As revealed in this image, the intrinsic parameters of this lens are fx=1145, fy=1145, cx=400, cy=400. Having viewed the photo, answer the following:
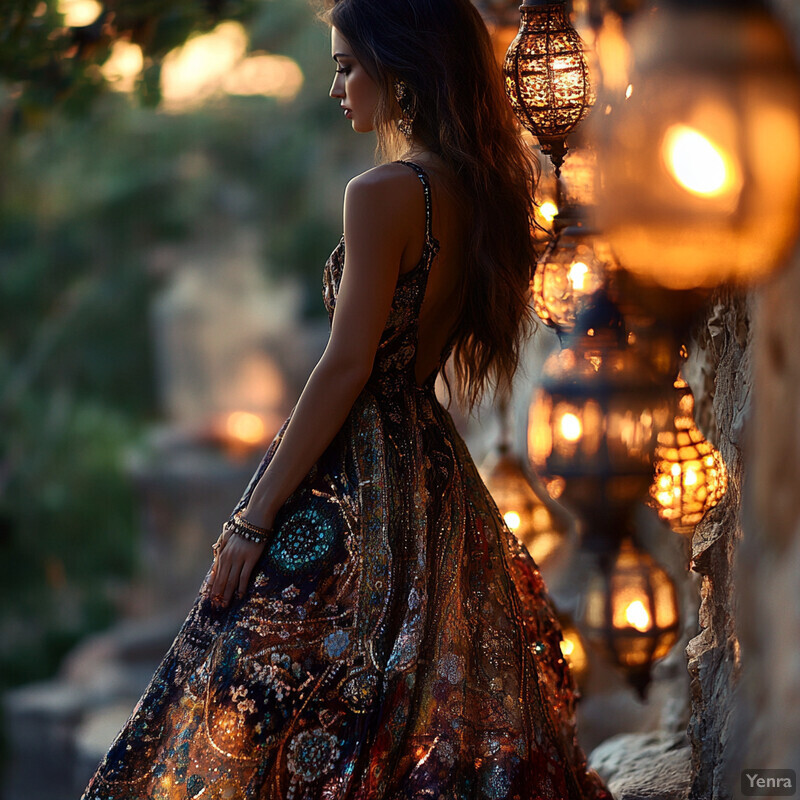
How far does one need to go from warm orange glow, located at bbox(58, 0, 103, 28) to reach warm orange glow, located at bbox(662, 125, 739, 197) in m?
2.47

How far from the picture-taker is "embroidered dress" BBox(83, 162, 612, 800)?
1.47m

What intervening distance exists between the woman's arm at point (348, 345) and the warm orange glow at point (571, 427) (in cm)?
28

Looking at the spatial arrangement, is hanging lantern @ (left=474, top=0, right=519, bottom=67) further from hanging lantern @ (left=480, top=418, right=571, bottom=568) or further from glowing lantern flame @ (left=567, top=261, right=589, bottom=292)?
hanging lantern @ (left=480, top=418, right=571, bottom=568)

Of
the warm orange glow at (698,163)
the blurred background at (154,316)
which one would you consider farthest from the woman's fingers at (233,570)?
the blurred background at (154,316)

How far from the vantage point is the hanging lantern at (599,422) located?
1.31 metres

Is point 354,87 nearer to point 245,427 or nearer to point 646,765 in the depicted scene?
point 646,765

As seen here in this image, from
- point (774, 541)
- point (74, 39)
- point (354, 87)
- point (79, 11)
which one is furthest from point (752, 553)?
point (79, 11)

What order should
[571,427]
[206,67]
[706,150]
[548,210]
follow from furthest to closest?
[206,67], [548,210], [571,427], [706,150]

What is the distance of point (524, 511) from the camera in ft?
7.45

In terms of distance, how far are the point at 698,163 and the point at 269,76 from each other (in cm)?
1067

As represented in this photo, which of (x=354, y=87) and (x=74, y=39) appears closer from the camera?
(x=354, y=87)

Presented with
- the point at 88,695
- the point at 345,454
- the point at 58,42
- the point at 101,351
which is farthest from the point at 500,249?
the point at 101,351

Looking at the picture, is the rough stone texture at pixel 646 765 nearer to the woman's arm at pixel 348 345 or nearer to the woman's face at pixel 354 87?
the woman's arm at pixel 348 345

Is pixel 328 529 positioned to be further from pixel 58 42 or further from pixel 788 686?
pixel 58 42
